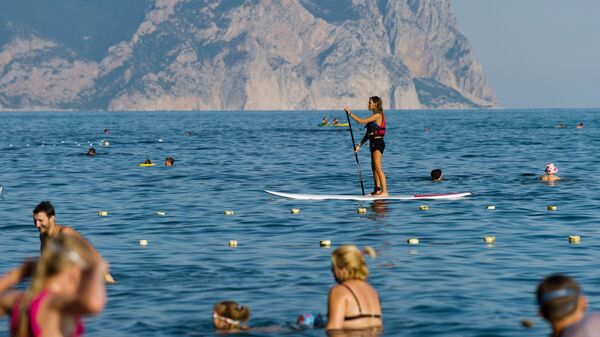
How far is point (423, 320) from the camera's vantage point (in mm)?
15781

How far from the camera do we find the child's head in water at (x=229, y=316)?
1479cm

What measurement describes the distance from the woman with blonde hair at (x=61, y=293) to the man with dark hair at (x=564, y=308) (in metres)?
3.48

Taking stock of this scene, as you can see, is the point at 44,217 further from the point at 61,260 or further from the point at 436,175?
the point at 436,175

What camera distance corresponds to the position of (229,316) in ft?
48.6

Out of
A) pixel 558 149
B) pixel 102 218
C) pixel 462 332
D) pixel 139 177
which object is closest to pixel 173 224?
pixel 102 218

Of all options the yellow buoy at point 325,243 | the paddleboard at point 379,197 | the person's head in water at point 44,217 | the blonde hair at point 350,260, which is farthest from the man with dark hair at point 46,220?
the paddleboard at point 379,197

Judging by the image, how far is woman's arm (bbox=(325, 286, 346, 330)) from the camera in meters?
12.7

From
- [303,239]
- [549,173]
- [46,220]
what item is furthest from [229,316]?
[549,173]

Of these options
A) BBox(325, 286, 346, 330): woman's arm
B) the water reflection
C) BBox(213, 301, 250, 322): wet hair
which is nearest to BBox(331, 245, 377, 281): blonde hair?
BBox(325, 286, 346, 330): woman's arm

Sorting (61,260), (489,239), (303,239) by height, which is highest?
(303,239)

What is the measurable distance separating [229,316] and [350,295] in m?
2.58

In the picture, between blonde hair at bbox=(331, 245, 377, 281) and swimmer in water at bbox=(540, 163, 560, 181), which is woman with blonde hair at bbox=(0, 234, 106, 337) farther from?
swimmer in water at bbox=(540, 163, 560, 181)

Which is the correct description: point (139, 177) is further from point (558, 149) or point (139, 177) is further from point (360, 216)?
point (558, 149)

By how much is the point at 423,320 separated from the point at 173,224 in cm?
1321
